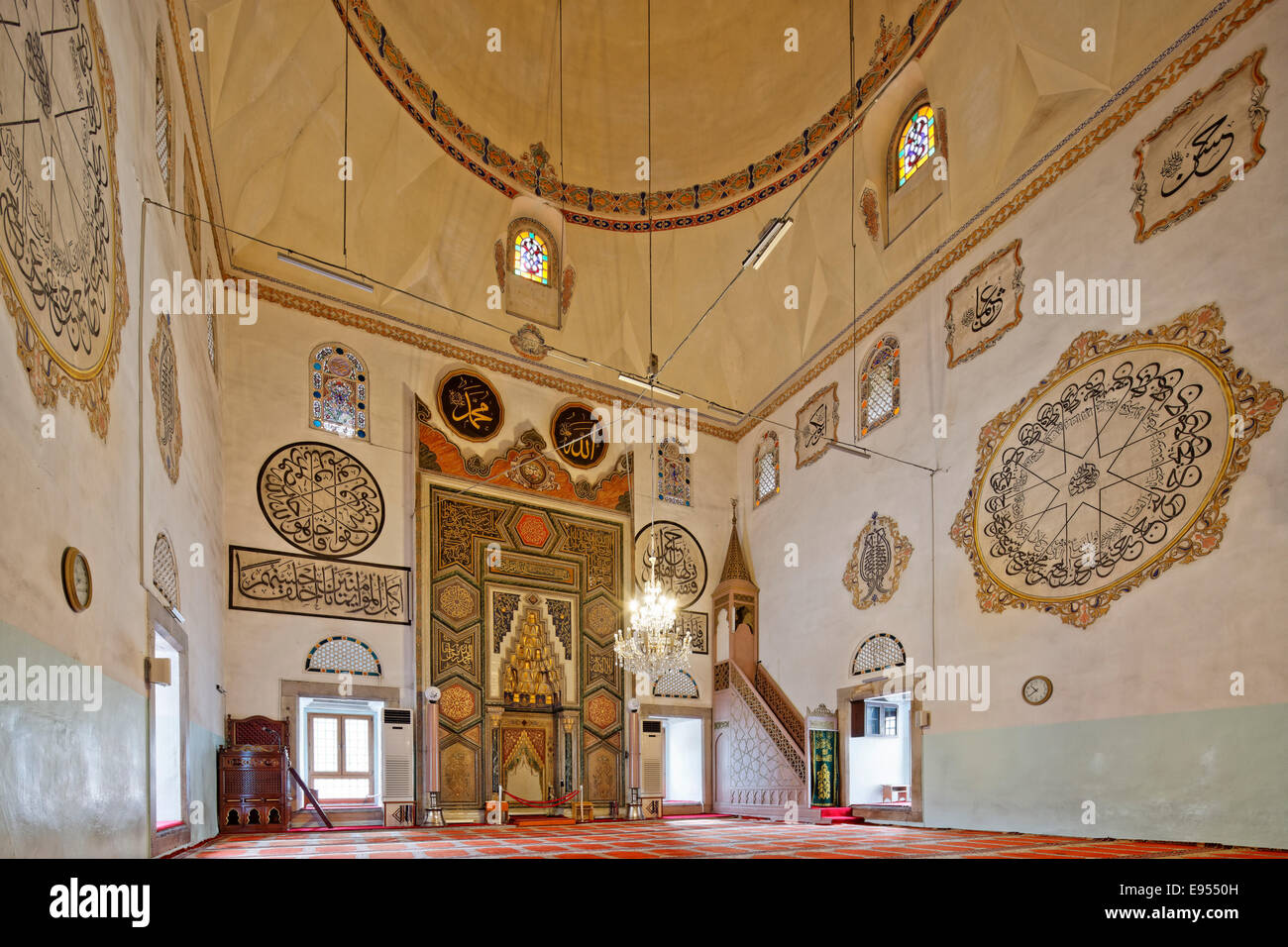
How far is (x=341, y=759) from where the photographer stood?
8031mm

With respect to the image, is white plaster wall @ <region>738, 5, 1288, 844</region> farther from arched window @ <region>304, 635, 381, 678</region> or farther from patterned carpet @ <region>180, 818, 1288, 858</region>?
arched window @ <region>304, 635, 381, 678</region>

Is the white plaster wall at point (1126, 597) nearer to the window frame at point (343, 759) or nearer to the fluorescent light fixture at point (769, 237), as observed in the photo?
the fluorescent light fixture at point (769, 237)

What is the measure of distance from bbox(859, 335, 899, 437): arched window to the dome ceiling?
0.66 meters

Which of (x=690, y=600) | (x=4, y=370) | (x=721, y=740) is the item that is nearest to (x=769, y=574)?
(x=690, y=600)

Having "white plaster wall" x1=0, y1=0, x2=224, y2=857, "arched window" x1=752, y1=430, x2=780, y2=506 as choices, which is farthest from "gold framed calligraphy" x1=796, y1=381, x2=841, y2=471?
"white plaster wall" x1=0, y1=0, x2=224, y2=857

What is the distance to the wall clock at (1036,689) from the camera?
19.1 ft

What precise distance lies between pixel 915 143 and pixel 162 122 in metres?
6.89

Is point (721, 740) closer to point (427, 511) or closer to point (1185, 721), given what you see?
point (427, 511)

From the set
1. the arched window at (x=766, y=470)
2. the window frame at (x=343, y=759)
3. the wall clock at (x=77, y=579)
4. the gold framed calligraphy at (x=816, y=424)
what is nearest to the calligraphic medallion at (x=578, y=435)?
the arched window at (x=766, y=470)

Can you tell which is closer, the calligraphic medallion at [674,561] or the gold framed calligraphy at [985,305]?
the gold framed calligraphy at [985,305]

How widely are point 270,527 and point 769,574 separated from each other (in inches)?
235

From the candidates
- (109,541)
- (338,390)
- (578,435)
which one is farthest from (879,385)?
(109,541)

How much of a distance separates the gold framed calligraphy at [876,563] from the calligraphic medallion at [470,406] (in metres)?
4.57

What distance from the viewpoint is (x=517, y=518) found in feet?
31.2
